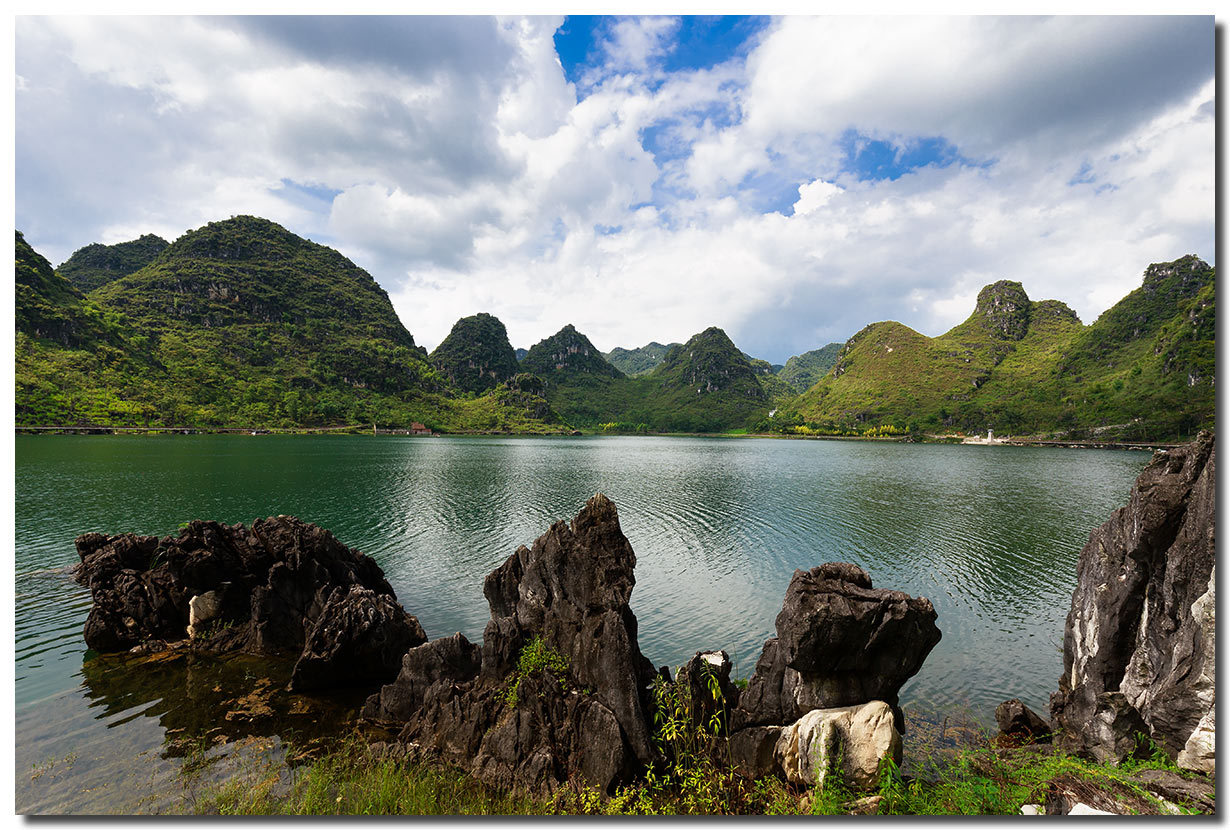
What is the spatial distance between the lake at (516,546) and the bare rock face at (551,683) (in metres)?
2.92

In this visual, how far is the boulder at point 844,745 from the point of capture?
324 inches

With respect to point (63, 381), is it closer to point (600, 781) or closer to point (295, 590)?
point (295, 590)

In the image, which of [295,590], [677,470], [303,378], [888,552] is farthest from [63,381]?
[888,552]

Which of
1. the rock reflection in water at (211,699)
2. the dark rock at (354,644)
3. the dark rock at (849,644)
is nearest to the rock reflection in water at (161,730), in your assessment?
the rock reflection in water at (211,699)

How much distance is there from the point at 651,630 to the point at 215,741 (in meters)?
13.7

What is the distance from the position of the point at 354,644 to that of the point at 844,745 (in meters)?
13.1

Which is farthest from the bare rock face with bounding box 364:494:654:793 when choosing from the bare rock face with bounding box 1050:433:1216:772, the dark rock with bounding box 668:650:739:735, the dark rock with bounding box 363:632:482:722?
the bare rock face with bounding box 1050:433:1216:772

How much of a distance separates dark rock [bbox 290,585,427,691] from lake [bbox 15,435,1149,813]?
1700 millimetres

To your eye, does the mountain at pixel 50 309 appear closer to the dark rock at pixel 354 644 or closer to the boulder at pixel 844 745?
the dark rock at pixel 354 644

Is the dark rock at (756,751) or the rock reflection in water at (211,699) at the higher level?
the dark rock at (756,751)

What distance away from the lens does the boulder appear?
8219mm

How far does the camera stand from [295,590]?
17.6 m

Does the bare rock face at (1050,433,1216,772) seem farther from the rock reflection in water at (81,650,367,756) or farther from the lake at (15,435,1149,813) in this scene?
the rock reflection in water at (81,650,367,756)

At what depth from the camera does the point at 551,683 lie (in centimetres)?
1075
